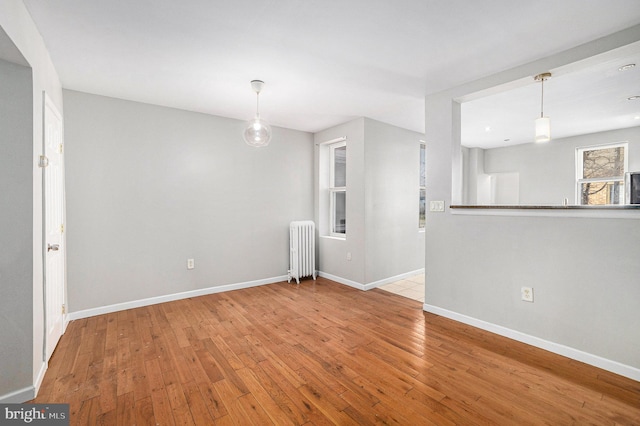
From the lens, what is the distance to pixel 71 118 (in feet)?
9.84

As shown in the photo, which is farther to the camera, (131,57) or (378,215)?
(378,215)

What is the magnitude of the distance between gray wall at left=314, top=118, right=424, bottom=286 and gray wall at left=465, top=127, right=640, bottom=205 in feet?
9.13

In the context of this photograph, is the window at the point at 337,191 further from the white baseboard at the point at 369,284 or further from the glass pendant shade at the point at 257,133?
the glass pendant shade at the point at 257,133

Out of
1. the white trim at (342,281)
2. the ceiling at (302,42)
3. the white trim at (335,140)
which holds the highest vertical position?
the ceiling at (302,42)

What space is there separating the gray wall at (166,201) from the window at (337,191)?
654mm

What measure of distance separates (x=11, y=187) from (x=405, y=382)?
284 centimetres

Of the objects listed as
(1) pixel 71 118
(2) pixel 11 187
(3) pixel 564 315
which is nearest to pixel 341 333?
(3) pixel 564 315

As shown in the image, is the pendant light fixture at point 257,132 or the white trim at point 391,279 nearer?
the pendant light fixture at point 257,132

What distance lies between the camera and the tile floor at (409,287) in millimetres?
3836

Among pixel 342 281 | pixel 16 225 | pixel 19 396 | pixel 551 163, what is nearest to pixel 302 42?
pixel 16 225

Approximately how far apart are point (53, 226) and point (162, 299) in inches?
58.8

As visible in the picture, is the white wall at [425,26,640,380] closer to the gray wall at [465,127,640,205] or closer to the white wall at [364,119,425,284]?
the white wall at [364,119,425,284]

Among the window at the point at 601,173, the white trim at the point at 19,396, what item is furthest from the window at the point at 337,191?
the window at the point at 601,173

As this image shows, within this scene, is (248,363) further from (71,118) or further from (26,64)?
(71,118)
